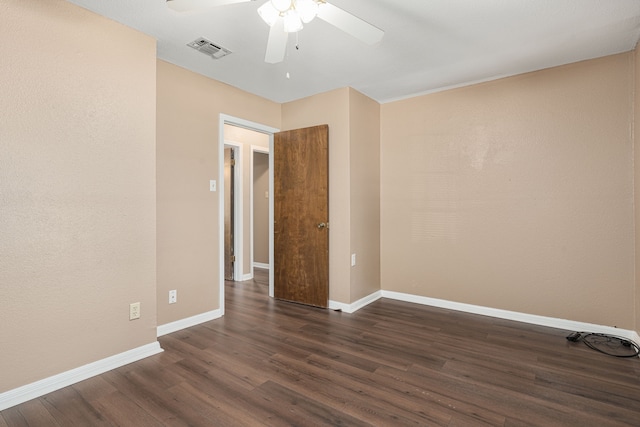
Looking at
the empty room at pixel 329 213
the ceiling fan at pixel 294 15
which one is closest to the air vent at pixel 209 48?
the empty room at pixel 329 213

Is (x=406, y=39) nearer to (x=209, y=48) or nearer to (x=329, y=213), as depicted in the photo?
(x=209, y=48)

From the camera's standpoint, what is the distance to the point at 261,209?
6.00 m

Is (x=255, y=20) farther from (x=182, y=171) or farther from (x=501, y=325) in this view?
(x=501, y=325)

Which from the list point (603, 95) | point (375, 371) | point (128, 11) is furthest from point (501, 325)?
point (128, 11)

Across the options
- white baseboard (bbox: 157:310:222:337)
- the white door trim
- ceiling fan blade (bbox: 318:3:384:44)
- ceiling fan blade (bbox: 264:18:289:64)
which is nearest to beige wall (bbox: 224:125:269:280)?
the white door trim

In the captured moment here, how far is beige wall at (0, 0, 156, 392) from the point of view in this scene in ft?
6.13

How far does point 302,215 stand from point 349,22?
2.38m

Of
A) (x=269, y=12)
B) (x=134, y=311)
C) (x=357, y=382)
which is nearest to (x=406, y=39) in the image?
(x=269, y=12)

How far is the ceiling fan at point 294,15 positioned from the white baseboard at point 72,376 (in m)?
2.30

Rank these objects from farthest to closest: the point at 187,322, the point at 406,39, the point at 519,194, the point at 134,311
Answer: the point at 519,194, the point at 187,322, the point at 406,39, the point at 134,311

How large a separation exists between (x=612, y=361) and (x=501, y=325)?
0.84 metres

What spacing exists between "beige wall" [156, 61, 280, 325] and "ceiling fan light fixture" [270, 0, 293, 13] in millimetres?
1797

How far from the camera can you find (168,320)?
289 cm

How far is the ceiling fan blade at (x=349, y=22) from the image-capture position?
1.60 metres
